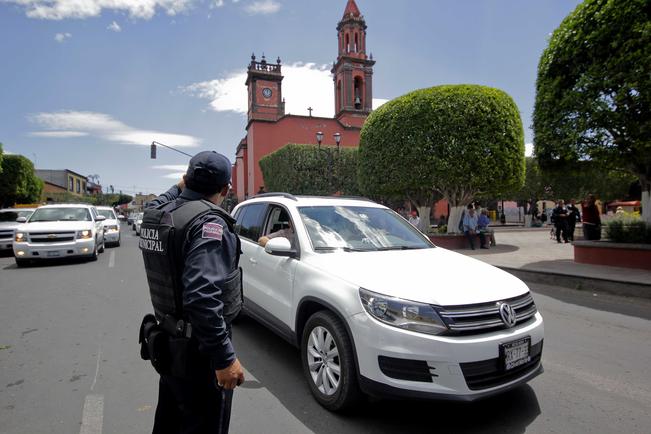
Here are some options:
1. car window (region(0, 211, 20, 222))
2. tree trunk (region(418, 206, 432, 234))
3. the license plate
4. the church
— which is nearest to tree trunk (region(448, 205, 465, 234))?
tree trunk (region(418, 206, 432, 234))

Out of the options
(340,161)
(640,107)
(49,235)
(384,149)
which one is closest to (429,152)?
(384,149)

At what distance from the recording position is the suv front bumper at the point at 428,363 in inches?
97.9

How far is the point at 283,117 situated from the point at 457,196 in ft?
96.0

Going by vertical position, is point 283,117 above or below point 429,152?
above

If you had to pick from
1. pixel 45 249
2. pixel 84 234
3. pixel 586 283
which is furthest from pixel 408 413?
pixel 84 234

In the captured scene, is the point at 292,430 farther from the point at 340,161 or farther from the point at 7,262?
the point at 340,161

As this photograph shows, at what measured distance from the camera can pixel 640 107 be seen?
7926mm

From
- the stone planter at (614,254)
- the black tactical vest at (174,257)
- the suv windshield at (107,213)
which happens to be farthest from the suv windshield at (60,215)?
the stone planter at (614,254)

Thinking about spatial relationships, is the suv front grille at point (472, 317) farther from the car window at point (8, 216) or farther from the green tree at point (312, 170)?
the green tree at point (312, 170)

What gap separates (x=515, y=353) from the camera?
2711 mm

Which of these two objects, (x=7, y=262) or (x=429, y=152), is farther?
(x=429, y=152)

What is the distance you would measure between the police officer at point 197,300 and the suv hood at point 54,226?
1056 cm

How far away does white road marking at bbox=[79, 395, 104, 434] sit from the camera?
9.30ft

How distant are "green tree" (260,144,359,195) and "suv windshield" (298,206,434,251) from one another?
2511 centimetres
